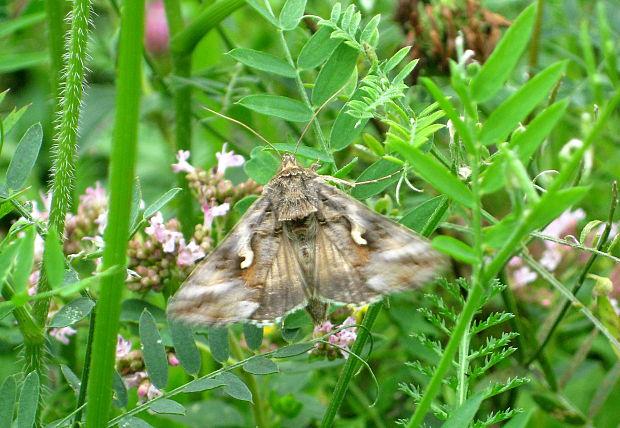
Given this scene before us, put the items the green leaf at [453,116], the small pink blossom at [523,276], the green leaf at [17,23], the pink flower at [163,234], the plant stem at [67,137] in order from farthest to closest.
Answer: the green leaf at [17,23], the small pink blossom at [523,276], the pink flower at [163,234], the plant stem at [67,137], the green leaf at [453,116]

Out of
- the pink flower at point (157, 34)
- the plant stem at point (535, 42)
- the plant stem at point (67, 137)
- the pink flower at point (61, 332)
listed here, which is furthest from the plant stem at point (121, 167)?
the pink flower at point (157, 34)

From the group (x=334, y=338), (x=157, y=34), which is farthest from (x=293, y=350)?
(x=157, y=34)

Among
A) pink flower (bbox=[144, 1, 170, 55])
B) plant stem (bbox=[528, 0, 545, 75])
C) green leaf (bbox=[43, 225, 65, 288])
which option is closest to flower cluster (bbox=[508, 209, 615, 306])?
plant stem (bbox=[528, 0, 545, 75])

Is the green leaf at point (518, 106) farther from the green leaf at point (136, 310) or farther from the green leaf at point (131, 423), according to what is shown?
the green leaf at point (136, 310)

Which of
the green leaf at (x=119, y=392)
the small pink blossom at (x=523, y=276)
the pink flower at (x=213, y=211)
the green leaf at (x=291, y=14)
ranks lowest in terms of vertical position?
the small pink blossom at (x=523, y=276)

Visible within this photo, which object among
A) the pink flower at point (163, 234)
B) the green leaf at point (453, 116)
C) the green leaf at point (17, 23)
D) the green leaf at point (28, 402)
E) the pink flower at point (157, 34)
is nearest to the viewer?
the green leaf at point (453, 116)

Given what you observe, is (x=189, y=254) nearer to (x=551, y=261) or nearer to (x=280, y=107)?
(x=280, y=107)

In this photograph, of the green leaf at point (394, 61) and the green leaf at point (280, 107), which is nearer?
the green leaf at point (394, 61)
